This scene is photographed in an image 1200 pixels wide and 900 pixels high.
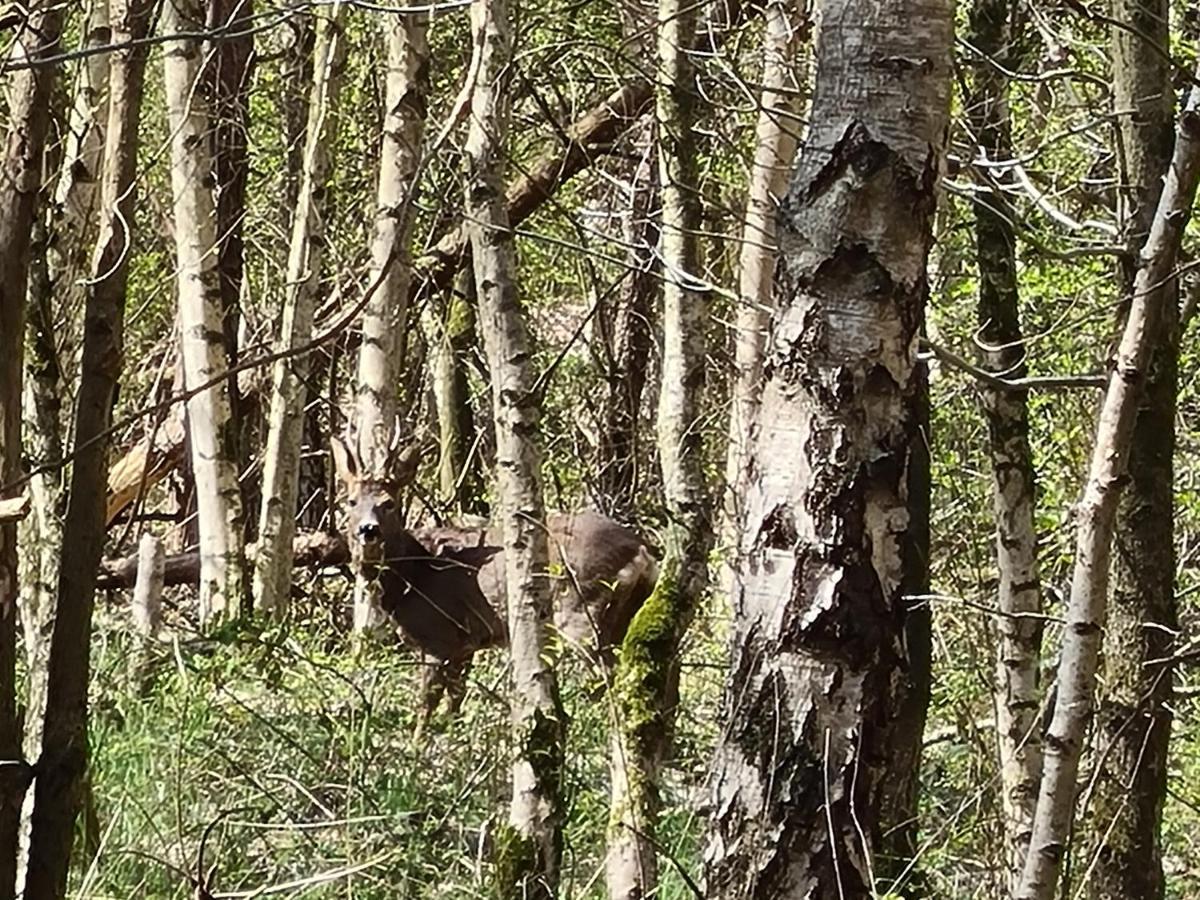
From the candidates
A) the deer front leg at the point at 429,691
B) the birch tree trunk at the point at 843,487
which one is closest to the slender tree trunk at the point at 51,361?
the birch tree trunk at the point at 843,487

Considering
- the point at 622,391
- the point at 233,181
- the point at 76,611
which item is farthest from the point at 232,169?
the point at 76,611

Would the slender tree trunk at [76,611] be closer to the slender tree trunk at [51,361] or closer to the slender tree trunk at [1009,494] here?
the slender tree trunk at [51,361]

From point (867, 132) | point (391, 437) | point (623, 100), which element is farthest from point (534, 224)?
point (867, 132)

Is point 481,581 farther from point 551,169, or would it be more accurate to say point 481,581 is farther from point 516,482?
point 516,482

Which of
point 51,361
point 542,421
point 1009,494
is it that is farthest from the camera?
point 542,421

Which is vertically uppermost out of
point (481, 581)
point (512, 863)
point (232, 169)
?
point (232, 169)

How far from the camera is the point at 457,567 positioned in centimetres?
1071

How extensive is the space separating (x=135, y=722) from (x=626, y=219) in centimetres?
306

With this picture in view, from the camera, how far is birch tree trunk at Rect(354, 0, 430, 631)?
8766 mm

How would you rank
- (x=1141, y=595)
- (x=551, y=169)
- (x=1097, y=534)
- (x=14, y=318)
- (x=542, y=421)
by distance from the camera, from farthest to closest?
(x=551, y=169), (x=542, y=421), (x=1141, y=595), (x=1097, y=534), (x=14, y=318)

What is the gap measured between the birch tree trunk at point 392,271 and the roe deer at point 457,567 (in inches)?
5.9

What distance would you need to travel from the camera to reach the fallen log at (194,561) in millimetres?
10242

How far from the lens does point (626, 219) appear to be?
7738mm

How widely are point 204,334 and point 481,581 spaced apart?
104 inches
